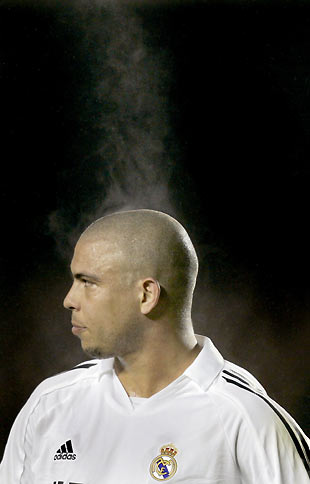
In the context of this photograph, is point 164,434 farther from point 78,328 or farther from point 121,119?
point 121,119

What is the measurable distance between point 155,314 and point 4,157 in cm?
113

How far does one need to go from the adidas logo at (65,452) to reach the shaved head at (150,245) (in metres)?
0.38

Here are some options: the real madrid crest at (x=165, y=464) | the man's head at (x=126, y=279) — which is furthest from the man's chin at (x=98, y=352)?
the real madrid crest at (x=165, y=464)

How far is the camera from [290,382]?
8.23 ft

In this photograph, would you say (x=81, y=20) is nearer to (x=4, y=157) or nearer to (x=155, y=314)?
(x=4, y=157)

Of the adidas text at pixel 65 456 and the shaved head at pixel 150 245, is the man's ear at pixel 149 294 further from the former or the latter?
the adidas text at pixel 65 456

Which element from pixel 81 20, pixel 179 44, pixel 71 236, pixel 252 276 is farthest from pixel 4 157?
pixel 252 276

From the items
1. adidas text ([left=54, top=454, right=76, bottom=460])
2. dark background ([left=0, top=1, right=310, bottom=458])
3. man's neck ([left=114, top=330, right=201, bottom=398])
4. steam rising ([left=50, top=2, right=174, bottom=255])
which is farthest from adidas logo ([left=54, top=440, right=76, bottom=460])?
steam rising ([left=50, top=2, right=174, bottom=255])

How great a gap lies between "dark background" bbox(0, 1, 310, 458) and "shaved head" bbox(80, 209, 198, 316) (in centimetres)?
85

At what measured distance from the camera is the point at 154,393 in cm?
169

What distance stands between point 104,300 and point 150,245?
0.15 m

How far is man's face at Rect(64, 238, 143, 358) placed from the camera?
1631 millimetres

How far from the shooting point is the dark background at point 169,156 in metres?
2.52

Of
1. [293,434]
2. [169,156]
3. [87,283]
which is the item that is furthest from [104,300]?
[169,156]
